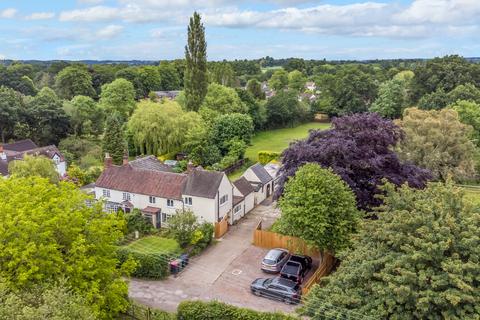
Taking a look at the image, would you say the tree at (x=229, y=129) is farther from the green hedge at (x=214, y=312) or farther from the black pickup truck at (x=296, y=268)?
the green hedge at (x=214, y=312)

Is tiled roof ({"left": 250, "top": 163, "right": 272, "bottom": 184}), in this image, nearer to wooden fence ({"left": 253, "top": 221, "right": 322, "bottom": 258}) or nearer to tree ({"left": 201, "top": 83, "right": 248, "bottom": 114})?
wooden fence ({"left": 253, "top": 221, "right": 322, "bottom": 258})

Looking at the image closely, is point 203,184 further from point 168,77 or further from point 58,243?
point 168,77

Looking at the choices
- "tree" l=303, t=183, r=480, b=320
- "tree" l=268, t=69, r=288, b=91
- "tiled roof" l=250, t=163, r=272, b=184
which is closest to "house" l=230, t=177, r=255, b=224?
"tiled roof" l=250, t=163, r=272, b=184

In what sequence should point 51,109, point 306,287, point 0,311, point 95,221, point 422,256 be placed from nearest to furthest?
1. point 0,311
2. point 422,256
3. point 95,221
4. point 306,287
5. point 51,109

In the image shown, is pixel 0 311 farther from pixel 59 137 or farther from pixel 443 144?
pixel 59 137

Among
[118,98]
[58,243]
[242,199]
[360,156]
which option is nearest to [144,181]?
[242,199]

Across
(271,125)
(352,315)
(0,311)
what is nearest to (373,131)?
(352,315)
